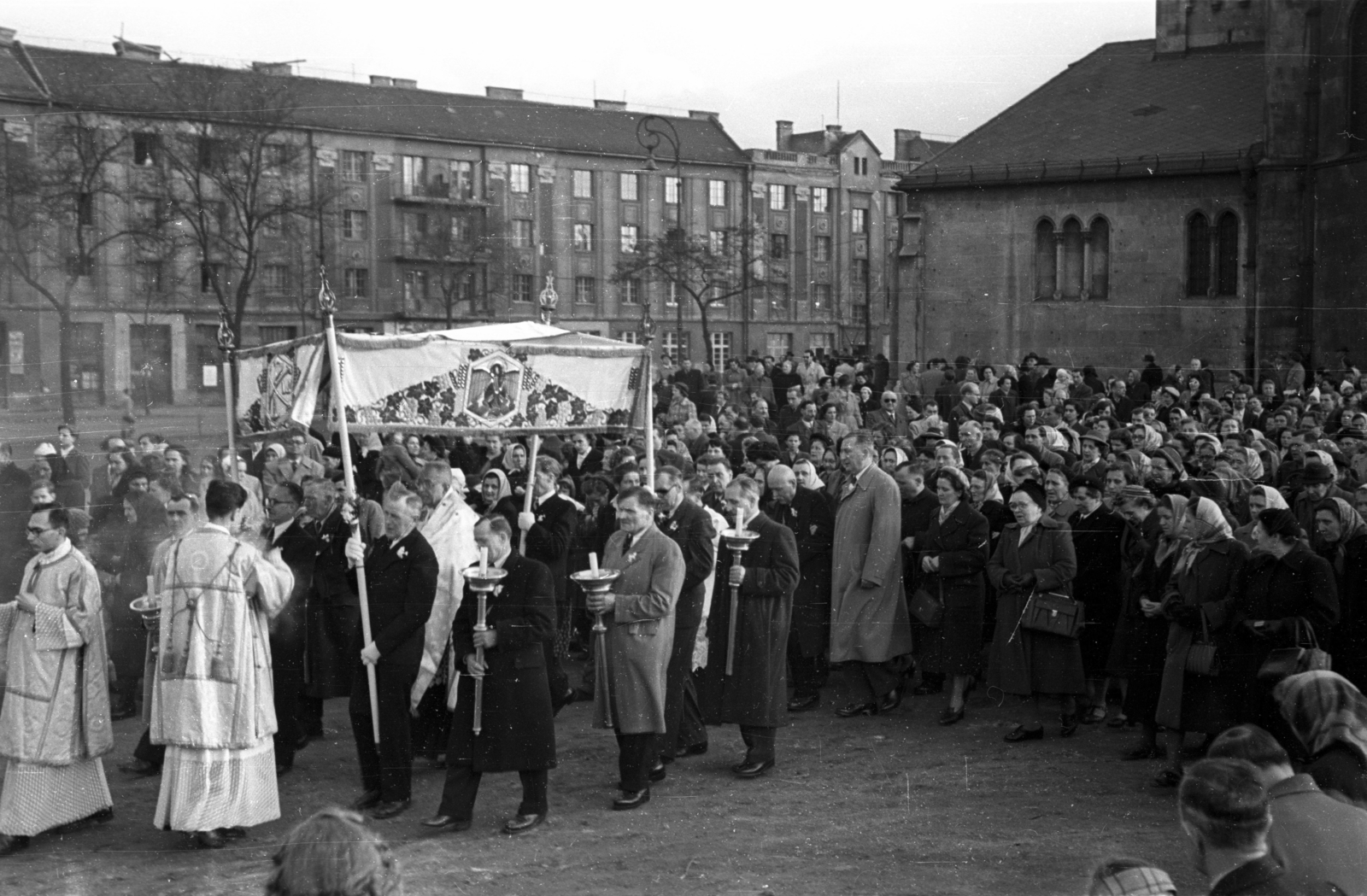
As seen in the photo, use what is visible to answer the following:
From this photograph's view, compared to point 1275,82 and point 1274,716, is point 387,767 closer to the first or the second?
point 1274,716

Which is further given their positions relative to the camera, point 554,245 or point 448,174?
point 554,245

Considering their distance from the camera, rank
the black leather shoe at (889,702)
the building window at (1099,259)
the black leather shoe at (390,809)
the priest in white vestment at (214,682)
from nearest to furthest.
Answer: the priest in white vestment at (214,682), the black leather shoe at (390,809), the black leather shoe at (889,702), the building window at (1099,259)

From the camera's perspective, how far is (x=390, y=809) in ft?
26.7

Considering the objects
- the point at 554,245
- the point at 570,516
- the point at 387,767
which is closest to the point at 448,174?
the point at 554,245

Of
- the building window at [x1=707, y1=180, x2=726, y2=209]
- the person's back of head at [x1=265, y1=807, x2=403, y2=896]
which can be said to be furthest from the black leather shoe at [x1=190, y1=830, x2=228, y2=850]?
the building window at [x1=707, y1=180, x2=726, y2=209]

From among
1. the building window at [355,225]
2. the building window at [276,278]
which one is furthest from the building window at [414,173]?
the building window at [276,278]

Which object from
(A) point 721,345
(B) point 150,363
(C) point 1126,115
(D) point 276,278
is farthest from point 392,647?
(A) point 721,345

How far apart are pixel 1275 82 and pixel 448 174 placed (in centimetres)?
2110

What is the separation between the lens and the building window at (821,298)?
46.9m

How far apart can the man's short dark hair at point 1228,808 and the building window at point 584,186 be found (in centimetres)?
3666

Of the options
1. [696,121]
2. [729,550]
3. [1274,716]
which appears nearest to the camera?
[1274,716]

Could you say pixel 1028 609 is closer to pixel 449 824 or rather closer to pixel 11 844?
pixel 449 824

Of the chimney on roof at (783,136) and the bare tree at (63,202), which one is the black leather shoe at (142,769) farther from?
the chimney on roof at (783,136)

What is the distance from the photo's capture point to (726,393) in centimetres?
2427
